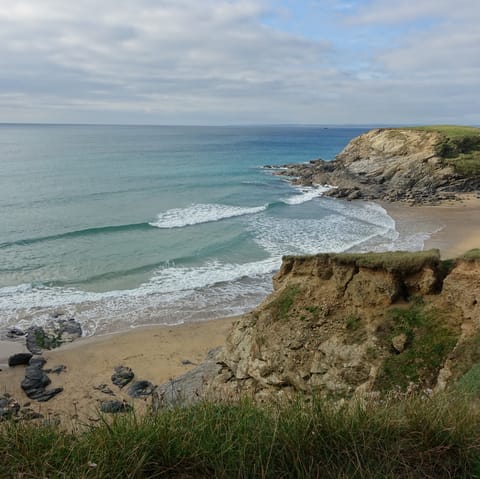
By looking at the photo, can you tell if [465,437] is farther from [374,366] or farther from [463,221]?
[463,221]

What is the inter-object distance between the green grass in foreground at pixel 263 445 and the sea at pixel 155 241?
50.0 feet

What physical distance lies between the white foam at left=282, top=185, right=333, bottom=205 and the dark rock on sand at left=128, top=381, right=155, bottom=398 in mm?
34648

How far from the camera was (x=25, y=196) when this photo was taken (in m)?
A: 45.5

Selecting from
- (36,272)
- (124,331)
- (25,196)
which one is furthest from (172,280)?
(25,196)

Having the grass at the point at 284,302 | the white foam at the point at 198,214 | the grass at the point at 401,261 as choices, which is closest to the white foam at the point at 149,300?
the grass at the point at 284,302

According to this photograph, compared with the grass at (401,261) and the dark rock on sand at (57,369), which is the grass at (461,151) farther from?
the dark rock on sand at (57,369)

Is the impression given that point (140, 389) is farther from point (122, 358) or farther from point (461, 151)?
point (461, 151)

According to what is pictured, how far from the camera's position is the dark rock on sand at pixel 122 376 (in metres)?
15.1

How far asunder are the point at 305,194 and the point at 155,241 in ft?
89.6

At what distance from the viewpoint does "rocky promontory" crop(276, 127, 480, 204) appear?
51.7 meters

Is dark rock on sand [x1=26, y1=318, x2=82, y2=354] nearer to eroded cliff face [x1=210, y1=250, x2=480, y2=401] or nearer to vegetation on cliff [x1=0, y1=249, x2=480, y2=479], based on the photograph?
eroded cliff face [x1=210, y1=250, x2=480, y2=401]

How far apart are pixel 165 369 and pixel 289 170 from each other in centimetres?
6184

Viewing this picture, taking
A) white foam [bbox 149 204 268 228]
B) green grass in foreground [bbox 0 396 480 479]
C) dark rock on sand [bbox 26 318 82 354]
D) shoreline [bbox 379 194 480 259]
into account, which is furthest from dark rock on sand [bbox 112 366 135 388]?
white foam [bbox 149 204 268 228]

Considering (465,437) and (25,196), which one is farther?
(25,196)
